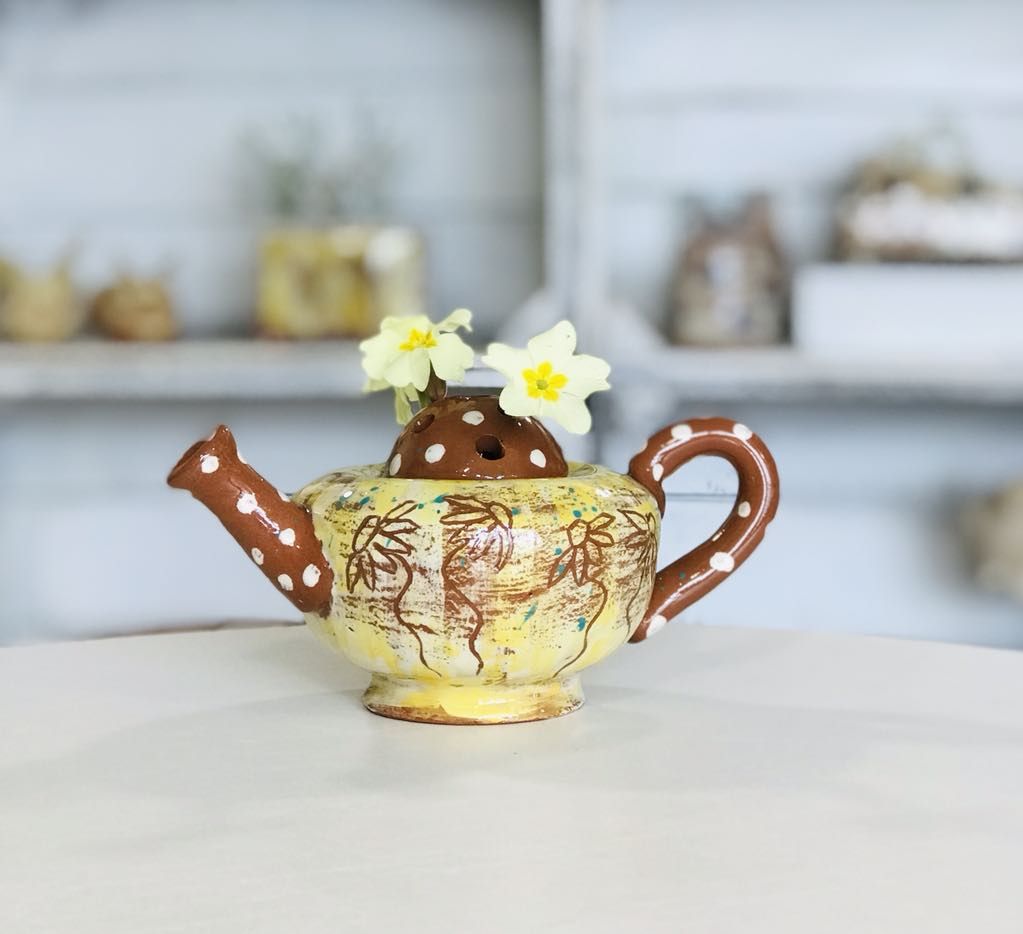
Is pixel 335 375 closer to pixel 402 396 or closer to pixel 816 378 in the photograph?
pixel 816 378

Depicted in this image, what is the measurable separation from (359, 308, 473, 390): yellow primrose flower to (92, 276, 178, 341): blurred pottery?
44.4 inches

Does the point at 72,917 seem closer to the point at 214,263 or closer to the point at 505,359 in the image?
the point at 505,359

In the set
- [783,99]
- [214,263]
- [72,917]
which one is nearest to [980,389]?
[783,99]

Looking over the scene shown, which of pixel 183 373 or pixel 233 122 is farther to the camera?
pixel 233 122

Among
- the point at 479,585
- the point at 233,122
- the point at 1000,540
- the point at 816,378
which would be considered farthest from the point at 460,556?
the point at 233,122

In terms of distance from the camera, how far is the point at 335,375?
1639 millimetres

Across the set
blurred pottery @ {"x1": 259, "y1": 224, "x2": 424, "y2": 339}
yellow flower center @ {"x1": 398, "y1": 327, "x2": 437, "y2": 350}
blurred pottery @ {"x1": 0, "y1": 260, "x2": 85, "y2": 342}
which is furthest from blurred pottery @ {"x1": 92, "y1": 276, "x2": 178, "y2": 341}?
yellow flower center @ {"x1": 398, "y1": 327, "x2": 437, "y2": 350}

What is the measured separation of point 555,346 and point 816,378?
93cm

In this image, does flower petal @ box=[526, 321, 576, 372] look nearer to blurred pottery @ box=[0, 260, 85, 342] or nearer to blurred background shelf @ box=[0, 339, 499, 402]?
blurred background shelf @ box=[0, 339, 499, 402]

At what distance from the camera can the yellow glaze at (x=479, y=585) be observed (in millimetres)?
666

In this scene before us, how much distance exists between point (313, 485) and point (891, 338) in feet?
3.43

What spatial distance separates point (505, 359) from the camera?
0.70m

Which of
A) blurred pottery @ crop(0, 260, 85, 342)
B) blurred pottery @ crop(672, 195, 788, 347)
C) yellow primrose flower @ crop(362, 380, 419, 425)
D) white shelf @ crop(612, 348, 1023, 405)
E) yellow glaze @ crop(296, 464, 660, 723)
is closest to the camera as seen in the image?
yellow glaze @ crop(296, 464, 660, 723)

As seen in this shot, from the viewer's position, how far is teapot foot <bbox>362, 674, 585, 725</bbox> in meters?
0.70
